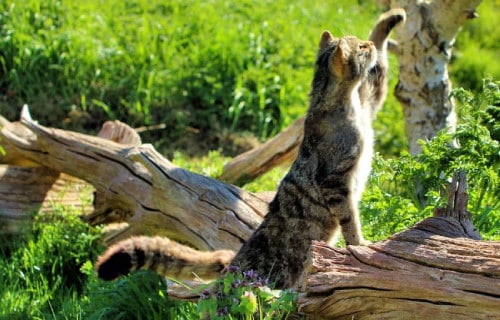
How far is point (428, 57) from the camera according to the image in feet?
22.4

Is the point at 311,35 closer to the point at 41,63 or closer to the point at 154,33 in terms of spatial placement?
the point at 154,33

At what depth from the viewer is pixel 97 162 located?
22.3 feet

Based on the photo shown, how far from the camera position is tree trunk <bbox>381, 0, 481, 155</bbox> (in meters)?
6.76

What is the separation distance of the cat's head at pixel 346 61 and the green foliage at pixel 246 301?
1.63m

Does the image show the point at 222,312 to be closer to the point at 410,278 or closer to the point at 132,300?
the point at 410,278

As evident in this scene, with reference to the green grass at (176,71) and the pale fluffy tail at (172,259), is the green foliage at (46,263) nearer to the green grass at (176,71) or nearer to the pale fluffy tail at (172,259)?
the green grass at (176,71)

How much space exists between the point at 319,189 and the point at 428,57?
7.78ft

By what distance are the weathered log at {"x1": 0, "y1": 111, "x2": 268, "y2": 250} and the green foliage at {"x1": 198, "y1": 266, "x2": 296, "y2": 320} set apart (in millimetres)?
1712

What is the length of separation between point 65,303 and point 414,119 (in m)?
3.32

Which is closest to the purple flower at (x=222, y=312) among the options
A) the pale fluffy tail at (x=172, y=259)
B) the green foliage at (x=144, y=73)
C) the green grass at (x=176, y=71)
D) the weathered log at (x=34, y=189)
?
the pale fluffy tail at (x=172, y=259)

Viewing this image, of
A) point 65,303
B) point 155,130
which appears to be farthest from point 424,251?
point 155,130

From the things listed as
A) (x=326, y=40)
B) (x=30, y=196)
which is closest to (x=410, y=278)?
(x=326, y=40)

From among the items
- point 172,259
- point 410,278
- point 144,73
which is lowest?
point 172,259

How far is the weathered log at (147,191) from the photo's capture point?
592 cm
